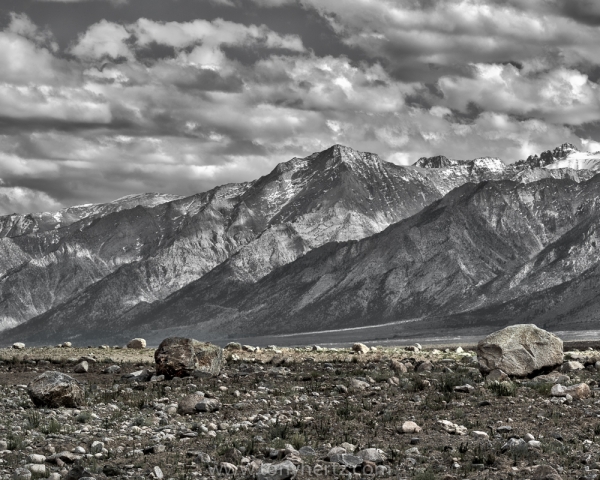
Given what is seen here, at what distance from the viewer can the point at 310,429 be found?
83.3ft

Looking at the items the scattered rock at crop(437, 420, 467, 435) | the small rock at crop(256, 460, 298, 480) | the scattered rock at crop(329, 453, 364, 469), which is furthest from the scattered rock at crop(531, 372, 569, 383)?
the small rock at crop(256, 460, 298, 480)

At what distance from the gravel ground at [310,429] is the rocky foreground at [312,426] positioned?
2.2 inches

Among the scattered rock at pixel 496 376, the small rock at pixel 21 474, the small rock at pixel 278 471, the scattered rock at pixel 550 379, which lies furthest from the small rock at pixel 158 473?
the scattered rock at pixel 550 379

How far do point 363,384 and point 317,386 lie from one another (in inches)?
83.3

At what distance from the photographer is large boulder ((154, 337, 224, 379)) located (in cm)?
3988

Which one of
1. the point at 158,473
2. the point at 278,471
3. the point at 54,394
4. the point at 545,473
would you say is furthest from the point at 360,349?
the point at 278,471

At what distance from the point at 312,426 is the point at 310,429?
0.49 metres

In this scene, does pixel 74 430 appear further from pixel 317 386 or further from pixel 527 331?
pixel 527 331

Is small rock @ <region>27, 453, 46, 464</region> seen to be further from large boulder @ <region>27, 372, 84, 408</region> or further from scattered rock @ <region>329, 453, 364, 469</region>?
large boulder @ <region>27, 372, 84, 408</region>

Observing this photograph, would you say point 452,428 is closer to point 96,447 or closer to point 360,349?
point 96,447

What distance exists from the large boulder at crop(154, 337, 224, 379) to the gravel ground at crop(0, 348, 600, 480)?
0.95 m

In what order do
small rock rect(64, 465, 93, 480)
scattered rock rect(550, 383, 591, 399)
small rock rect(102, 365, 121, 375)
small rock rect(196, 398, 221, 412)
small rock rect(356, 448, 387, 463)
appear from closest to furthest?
small rock rect(64, 465, 93, 480)
small rock rect(356, 448, 387, 463)
small rock rect(196, 398, 221, 412)
scattered rock rect(550, 383, 591, 399)
small rock rect(102, 365, 121, 375)

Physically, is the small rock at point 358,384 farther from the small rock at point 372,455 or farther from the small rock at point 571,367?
the small rock at point 372,455

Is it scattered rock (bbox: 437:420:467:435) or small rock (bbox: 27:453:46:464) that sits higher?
small rock (bbox: 27:453:46:464)
